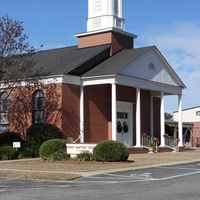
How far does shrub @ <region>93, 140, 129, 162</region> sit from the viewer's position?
71.3ft

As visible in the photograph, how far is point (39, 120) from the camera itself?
104 ft

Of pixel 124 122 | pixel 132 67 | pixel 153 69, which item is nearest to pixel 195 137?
pixel 124 122

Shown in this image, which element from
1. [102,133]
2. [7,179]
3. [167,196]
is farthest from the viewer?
[102,133]

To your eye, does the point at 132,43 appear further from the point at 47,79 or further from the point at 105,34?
the point at 47,79

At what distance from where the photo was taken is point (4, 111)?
31.2 m

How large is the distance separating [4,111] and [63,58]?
21.8 ft

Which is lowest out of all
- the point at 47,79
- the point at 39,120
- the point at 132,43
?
the point at 39,120

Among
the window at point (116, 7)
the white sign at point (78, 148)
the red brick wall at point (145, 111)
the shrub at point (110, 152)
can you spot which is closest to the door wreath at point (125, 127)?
the red brick wall at point (145, 111)

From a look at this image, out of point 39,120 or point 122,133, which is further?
point 122,133

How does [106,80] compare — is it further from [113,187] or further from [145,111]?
[113,187]

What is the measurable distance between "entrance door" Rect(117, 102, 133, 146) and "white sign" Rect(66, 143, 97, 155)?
38.6 feet

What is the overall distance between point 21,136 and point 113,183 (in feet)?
63.8

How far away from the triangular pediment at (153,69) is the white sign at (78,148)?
929 cm

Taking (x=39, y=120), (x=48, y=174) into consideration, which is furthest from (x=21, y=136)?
(x=48, y=174)
